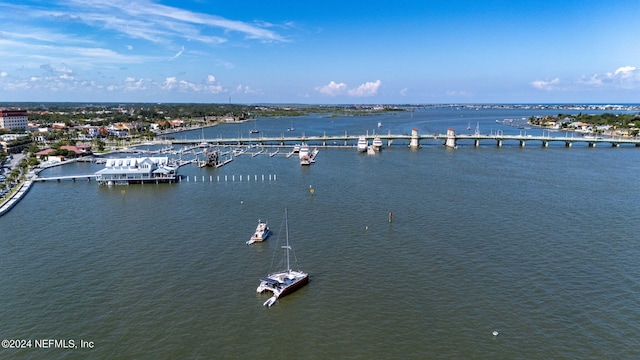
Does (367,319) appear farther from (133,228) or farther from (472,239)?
(133,228)

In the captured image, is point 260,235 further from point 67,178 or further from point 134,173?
point 67,178

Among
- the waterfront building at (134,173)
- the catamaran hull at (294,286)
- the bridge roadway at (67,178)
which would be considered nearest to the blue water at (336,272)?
the catamaran hull at (294,286)

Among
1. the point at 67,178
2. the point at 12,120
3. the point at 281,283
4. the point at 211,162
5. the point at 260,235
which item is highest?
the point at 12,120

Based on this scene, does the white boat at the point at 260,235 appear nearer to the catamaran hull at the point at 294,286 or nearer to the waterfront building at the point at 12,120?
the catamaran hull at the point at 294,286

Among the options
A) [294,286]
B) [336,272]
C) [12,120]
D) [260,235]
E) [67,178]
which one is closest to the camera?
[294,286]

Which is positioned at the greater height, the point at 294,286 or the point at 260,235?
the point at 260,235

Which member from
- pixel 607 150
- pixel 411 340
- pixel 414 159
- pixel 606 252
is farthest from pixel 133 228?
pixel 607 150

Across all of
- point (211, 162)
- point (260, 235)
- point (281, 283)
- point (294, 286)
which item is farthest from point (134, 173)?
point (294, 286)

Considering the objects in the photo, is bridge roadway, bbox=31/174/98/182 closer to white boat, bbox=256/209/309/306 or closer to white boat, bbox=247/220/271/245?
white boat, bbox=247/220/271/245
